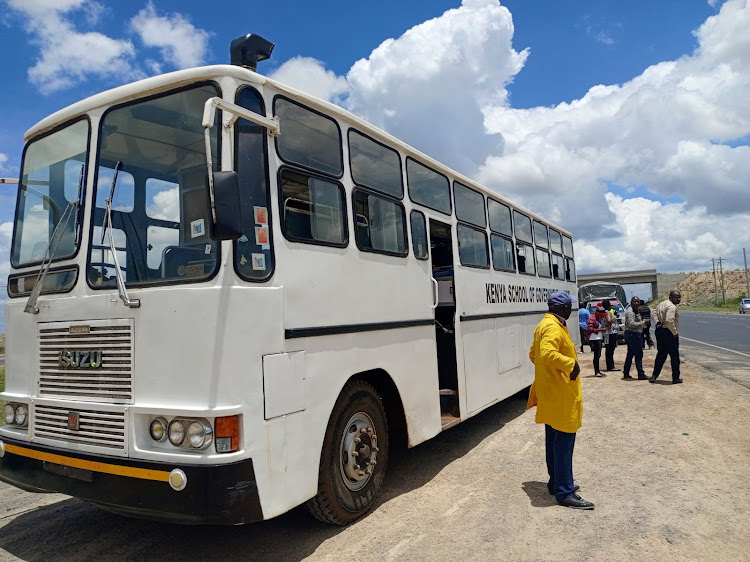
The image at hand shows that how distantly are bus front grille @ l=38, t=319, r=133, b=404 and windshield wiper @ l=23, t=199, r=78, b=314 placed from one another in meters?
0.16

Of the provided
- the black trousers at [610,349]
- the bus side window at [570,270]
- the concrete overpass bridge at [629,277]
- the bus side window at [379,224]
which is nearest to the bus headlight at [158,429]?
the bus side window at [379,224]

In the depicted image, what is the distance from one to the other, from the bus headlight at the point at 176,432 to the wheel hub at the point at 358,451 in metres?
1.33

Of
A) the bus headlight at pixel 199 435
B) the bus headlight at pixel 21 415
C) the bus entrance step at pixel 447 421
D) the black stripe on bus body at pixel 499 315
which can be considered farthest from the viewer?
the black stripe on bus body at pixel 499 315

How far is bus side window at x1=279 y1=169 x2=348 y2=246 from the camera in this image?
12.8 ft

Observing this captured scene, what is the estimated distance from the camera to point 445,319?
260 inches

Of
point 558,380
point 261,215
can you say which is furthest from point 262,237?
point 558,380

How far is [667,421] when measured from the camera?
7.59 meters

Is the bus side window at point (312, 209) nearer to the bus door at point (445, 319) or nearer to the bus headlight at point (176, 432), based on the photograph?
the bus headlight at point (176, 432)

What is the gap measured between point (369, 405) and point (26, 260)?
294 cm

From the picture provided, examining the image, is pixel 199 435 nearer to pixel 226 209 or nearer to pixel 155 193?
pixel 226 209

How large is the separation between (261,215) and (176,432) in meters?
1.43

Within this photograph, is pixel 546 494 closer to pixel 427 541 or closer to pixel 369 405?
pixel 427 541

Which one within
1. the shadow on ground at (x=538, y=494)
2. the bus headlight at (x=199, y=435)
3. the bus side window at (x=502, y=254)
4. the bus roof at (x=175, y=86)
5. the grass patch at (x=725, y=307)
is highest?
the bus roof at (x=175, y=86)

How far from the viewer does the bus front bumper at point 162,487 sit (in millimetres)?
3252
